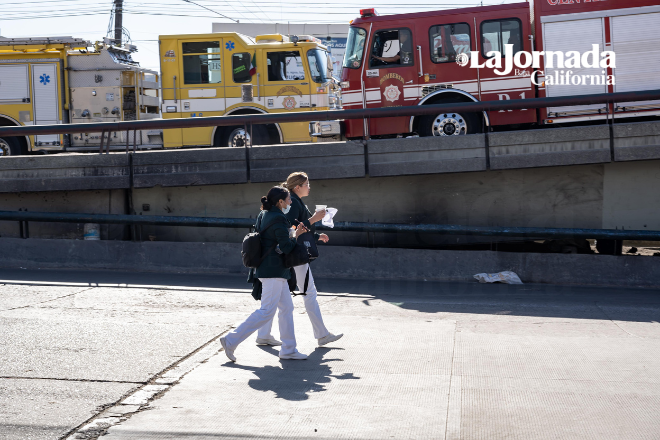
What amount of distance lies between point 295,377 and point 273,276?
3.00ft

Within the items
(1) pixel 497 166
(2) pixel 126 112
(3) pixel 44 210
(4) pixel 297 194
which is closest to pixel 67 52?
(2) pixel 126 112

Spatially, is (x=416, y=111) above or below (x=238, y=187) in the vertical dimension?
above

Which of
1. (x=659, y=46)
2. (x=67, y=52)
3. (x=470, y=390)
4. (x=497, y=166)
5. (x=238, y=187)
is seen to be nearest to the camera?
(x=470, y=390)

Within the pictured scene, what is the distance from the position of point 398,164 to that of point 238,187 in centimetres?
275

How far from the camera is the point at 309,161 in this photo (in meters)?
10.9

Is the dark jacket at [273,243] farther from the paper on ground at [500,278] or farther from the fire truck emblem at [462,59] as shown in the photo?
the fire truck emblem at [462,59]

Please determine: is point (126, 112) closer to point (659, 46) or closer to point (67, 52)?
point (67, 52)

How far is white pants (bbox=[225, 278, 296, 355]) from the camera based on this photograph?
19.2ft

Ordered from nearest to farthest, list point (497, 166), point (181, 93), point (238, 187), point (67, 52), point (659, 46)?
point (497, 166) → point (238, 187) → point (659, 46) → point (181, 93) → point (67, 52)

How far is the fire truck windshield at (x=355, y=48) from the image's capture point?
1316cm

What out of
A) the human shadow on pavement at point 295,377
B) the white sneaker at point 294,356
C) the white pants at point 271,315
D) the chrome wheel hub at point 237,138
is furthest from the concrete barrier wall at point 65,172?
the human shadow on pavement at point 295,377

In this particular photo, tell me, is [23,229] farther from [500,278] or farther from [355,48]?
[500,278]

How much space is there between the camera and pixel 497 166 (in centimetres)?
1045
